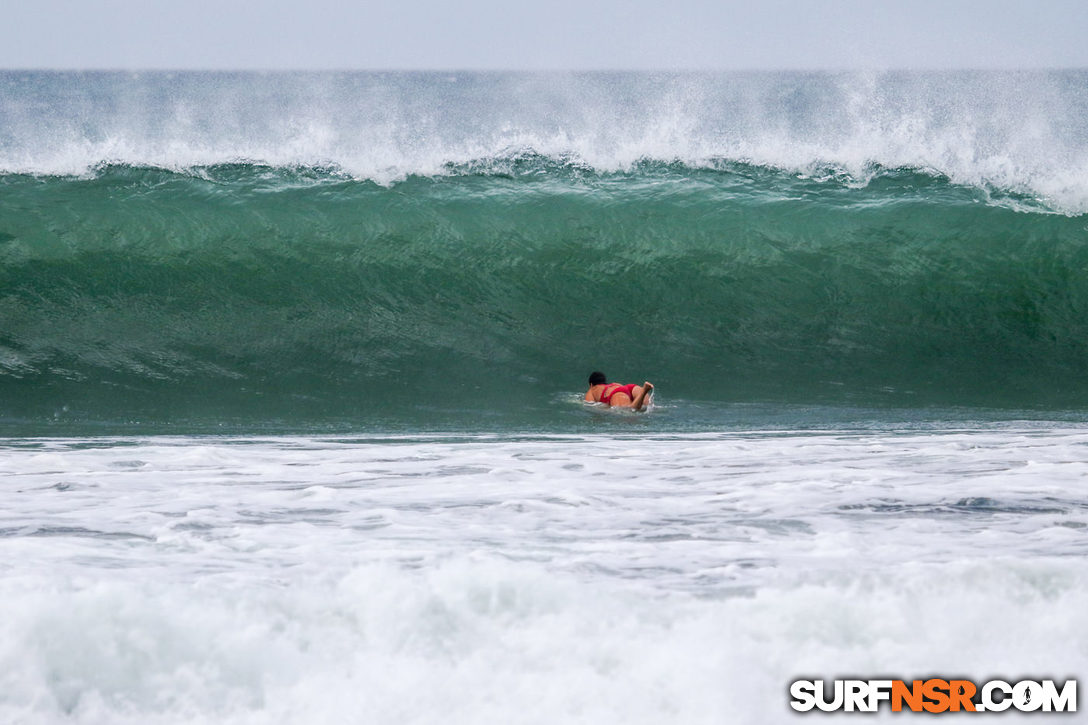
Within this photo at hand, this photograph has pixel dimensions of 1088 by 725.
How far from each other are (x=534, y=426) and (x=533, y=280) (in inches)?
109

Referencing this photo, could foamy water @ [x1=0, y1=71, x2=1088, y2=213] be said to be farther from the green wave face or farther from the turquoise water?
the green wave face

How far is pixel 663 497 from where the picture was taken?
4844mm

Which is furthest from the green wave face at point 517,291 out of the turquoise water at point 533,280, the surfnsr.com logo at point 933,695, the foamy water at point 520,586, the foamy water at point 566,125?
the surfnsr.com logo at point 933,695

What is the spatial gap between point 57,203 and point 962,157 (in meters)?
8.46

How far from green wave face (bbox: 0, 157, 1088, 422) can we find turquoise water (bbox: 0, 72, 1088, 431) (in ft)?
0.09

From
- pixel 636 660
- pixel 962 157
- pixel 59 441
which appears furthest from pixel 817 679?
pixel 962 157

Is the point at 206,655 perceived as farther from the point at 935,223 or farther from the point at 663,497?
the point at 935,223

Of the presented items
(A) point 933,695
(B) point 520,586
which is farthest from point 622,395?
(A) point 933,695

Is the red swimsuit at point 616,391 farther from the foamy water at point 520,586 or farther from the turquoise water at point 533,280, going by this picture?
the foamy water at point 520,586

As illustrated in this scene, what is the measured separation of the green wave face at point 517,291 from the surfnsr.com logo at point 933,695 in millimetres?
4328

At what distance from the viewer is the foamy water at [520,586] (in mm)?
2990

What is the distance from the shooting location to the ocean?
312 cm

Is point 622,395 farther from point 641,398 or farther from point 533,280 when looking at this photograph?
point 533,280

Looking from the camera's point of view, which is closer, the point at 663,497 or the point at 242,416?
the point at 663,497
